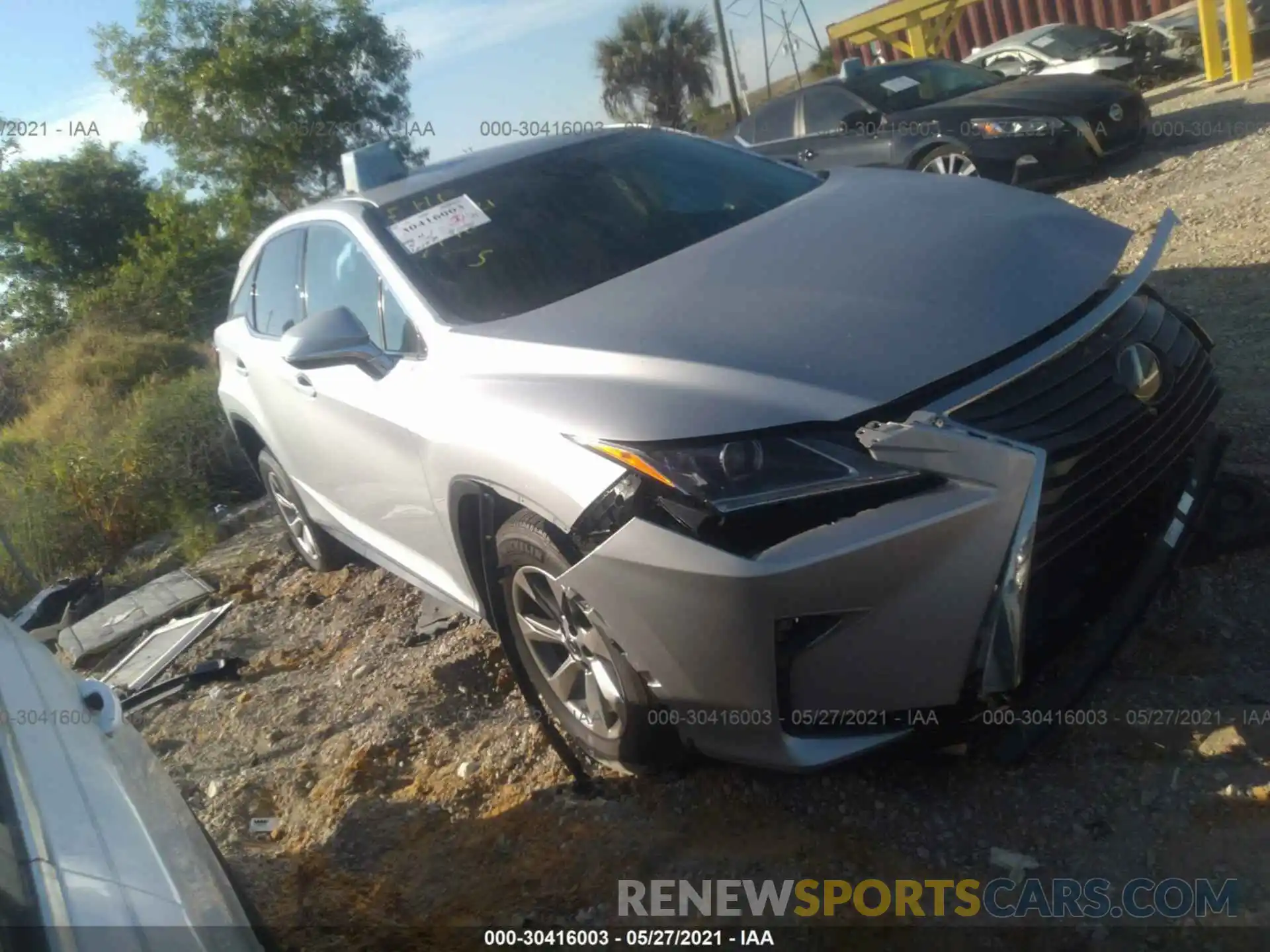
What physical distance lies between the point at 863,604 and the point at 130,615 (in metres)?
5.10

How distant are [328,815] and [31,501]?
6.00 m

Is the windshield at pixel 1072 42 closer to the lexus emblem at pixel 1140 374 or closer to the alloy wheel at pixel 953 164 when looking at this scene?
the alloy wheel at pixel 953 164

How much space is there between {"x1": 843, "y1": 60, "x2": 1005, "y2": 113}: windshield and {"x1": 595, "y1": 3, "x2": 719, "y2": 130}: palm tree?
18.0 meters

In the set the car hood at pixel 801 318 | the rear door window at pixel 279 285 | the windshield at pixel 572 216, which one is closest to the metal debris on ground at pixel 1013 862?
the car hood at pixel 801 318

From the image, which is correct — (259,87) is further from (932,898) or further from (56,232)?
(932,898)

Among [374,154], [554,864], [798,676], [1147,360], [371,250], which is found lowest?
[554,864]

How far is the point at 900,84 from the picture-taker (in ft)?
31.6

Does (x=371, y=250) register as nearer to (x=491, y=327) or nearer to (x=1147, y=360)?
(x=491, y=327)

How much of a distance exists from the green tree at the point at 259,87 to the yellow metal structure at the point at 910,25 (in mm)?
6876

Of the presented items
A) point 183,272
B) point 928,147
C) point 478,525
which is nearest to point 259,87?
point 183,272

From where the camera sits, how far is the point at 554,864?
285 centimetres

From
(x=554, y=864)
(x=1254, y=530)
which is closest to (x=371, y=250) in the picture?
(x=554, y=864)

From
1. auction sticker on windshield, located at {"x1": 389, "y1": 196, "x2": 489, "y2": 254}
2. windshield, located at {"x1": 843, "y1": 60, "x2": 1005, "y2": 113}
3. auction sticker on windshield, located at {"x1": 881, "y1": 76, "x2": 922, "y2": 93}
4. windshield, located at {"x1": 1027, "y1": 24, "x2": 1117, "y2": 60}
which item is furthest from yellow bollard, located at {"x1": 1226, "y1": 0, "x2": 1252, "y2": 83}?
auction sticker on windshield, located at {"x1": 389, "y1": 196, "x2": 489, "y2": 254}

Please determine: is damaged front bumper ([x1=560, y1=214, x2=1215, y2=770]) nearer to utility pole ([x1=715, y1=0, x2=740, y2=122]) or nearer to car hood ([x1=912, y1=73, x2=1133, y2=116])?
car hood ([x1=912, y1=73, x2=1133, y2=116])
